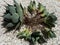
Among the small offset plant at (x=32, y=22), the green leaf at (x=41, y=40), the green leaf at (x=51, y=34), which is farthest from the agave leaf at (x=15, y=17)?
the green leaf at (x=51, y=34)

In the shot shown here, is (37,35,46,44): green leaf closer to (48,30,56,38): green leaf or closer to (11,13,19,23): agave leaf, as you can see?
(48,30,56,38): green leaf

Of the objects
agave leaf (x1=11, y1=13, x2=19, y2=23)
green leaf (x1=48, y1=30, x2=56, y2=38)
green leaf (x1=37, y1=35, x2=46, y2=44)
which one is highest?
agave leaf (x1=11, y1=13, x2=19, y2=23)

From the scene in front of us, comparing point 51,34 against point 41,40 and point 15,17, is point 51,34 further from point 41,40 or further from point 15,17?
point 15,17

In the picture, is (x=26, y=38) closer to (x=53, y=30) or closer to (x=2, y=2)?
(x=53, y=30)

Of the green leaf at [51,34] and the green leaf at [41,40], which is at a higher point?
the green leaf at [51,34]

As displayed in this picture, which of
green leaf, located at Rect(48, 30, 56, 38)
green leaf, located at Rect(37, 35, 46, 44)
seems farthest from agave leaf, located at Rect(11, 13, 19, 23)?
green leaf, located at Rect(48, 30, 56, 38)

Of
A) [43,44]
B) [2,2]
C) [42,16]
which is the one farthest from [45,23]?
[2,2]

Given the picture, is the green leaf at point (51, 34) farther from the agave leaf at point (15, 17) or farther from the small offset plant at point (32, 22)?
the agave leaf at point (15, 17)

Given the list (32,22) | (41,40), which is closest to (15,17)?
(32,22)

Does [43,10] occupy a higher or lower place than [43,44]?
higher
